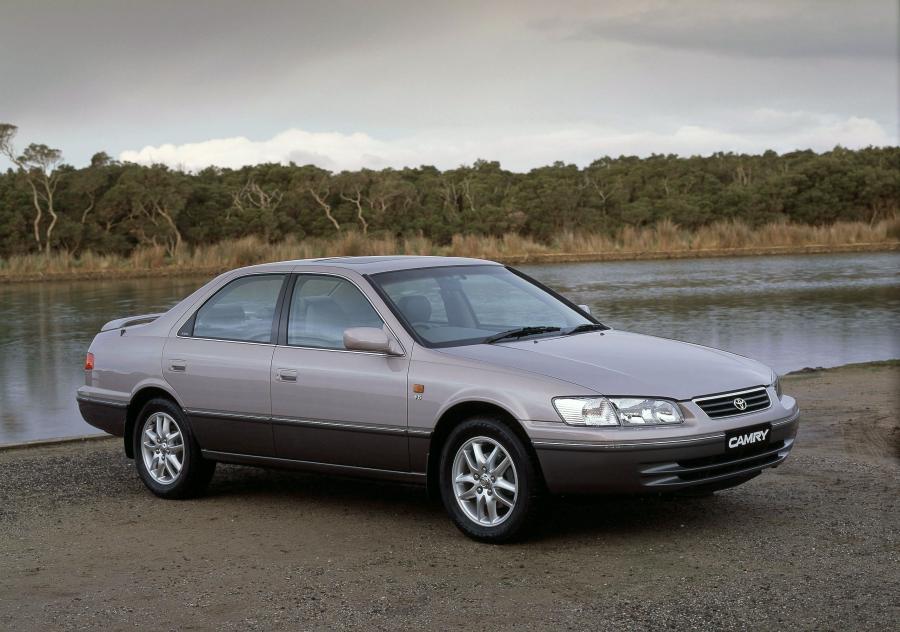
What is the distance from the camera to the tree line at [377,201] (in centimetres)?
7331

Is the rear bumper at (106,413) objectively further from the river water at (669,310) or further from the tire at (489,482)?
the river water at (669,310)

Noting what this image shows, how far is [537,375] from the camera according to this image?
7258 mm

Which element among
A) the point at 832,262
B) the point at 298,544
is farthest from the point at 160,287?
the point at 298,544

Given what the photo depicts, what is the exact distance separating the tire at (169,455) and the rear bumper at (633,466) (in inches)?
116

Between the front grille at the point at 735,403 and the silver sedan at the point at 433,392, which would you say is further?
the front grille at the point at 735,403

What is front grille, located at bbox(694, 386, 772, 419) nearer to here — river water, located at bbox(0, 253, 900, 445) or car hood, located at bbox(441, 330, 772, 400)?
car hood, located at bbox(441, 330, 772, 400)

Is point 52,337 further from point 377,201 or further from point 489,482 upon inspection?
point 377,201

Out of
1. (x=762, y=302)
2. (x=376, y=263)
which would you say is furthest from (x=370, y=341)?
(x=762, y=302)

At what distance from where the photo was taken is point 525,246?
4862cm

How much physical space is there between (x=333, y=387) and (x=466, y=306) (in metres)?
1.05

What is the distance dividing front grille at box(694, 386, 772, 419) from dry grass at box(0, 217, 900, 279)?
1521 inches

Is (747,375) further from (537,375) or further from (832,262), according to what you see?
(832,262)

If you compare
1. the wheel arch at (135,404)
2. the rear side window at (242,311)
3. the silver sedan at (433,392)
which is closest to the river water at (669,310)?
the wheel arch at (135,404)

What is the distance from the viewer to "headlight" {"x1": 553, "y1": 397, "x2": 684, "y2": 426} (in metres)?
7.05
